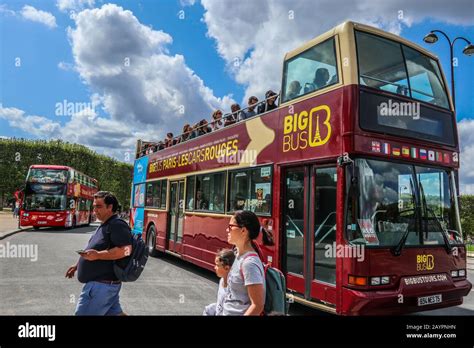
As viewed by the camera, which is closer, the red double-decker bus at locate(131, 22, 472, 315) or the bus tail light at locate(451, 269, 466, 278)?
the red double-decker bus at locate(131, 22, 472, 315)

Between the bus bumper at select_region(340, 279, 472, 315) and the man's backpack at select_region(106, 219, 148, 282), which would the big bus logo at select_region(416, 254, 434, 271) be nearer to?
the bus bumper at select_region(340, 279, 472, 315)

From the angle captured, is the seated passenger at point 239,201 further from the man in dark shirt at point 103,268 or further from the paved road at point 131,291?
the man in dark shirt at point 103,268

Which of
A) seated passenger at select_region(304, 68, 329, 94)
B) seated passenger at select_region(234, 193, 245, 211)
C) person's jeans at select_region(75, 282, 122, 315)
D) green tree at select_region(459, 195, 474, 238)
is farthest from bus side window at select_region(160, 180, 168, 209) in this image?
green tree at select_region(459, 195, 474, 238)

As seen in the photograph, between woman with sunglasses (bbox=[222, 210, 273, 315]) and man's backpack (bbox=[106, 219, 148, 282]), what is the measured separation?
112 centimetres

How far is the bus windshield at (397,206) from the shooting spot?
5031 millimetres

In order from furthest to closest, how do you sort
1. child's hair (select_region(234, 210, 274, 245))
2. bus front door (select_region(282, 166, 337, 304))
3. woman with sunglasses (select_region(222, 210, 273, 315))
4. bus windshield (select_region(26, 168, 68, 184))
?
bus windshield (select_region(26, 168, 68, 184)) → bus front door (select_region(282, 166, 337, 304)) → child's hair (select_region(234, 210, 274, 245)) → woman with sunglasses (select_region(222, 210, 273, 315))

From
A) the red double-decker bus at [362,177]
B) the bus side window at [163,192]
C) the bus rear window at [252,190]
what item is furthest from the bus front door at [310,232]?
the bus side window at [163,192]

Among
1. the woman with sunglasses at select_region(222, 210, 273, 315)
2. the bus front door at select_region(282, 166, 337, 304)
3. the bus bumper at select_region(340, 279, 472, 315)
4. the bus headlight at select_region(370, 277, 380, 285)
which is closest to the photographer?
the woman with sunglasses at select_region(222, 210, 273, 315)

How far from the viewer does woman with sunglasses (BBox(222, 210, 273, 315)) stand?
110 inches

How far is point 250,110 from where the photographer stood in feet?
26.6

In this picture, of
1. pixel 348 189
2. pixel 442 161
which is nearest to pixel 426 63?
pixel 442 161

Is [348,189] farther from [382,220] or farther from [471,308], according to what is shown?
[471,308]

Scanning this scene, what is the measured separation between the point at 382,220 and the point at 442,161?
1712 mm

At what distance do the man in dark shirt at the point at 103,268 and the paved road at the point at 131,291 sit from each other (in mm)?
2465
